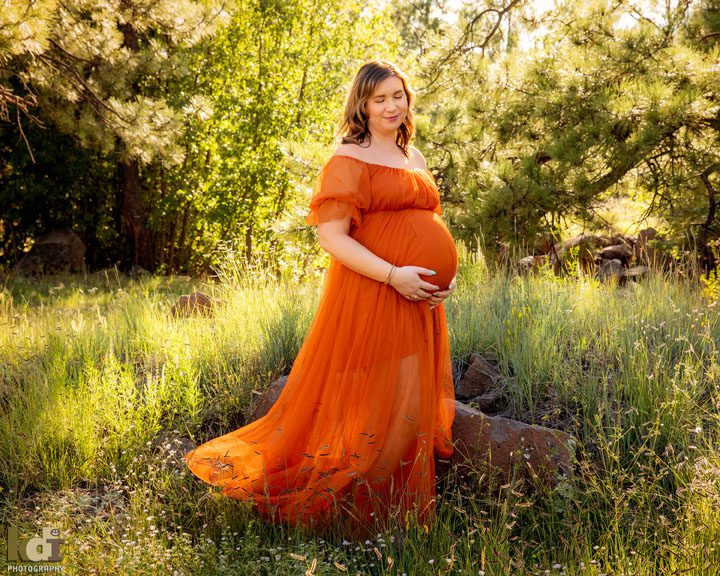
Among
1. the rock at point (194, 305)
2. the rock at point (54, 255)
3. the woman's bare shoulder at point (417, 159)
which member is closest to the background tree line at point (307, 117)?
the rock at point (54, 255)

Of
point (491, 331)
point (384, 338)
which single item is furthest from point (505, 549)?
point (491, 331)

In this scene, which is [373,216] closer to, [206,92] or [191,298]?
[191,298]

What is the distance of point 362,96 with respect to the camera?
304cm

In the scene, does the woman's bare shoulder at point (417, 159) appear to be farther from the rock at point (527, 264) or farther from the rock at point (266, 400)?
the rock at point (527, 264)

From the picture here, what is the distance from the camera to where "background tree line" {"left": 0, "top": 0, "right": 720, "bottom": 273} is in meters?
5.96

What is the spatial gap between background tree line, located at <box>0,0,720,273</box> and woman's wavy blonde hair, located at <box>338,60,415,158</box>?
10.2 feet

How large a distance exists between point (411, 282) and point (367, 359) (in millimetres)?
379

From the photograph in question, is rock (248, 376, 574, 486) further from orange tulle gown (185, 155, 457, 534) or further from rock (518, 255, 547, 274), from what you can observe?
rock (518, 255, 547, 274)

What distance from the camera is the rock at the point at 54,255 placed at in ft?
34.4

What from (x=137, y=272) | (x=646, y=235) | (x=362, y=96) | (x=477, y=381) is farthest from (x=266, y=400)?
(x=137, y=272)

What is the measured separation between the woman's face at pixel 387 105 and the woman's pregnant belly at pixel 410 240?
0.38 m

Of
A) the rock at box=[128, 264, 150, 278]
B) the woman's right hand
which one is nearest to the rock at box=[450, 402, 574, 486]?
the woman's right hand

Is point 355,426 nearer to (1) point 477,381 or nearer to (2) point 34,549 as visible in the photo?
(1) point 477,381

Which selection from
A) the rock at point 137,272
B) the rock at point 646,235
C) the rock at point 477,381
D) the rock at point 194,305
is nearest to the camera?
the rock at point 477,381
